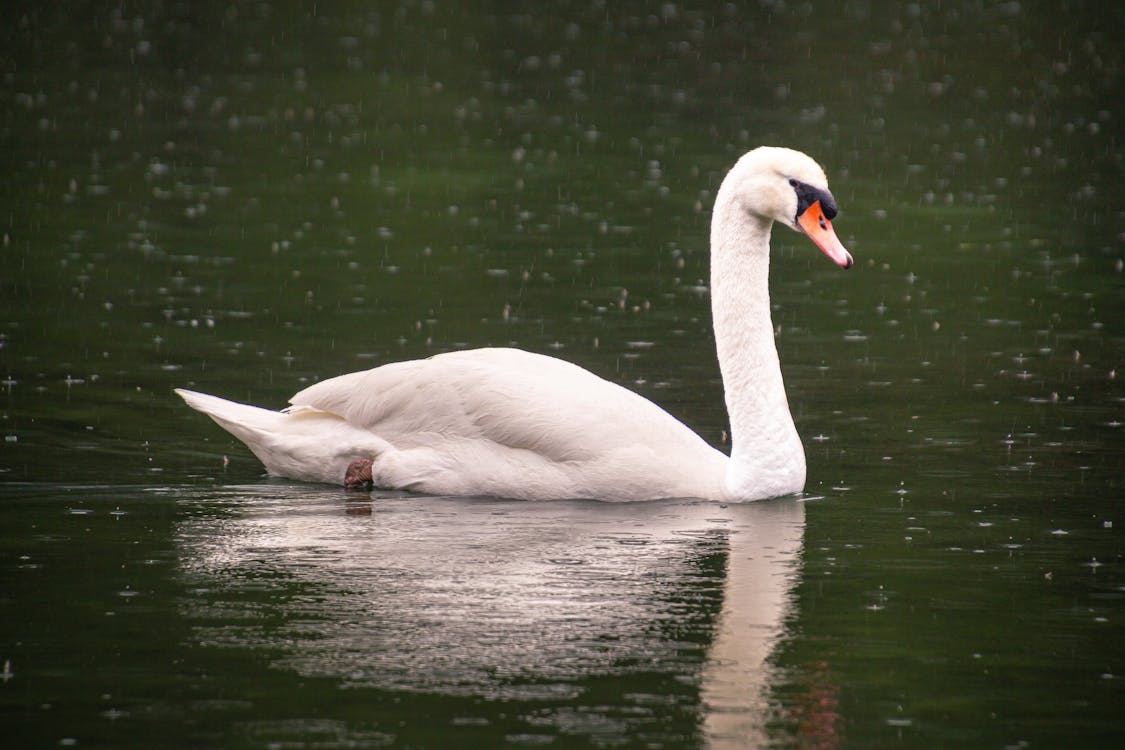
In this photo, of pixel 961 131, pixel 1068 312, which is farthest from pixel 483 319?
pixel 961 131

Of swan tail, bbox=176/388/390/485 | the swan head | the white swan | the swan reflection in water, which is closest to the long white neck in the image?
the white swan

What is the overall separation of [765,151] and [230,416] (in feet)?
11.4

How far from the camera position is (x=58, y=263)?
66.0 ft

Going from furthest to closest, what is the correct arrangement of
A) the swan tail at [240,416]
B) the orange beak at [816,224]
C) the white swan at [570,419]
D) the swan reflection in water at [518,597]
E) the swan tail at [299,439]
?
the swan tail at [240,416] < the swan tail at [299,439] < the orange beak at [816,224] < the white swan at [570,419] < the swan reflection in water at [518,597]

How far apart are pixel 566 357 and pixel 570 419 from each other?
432 cm

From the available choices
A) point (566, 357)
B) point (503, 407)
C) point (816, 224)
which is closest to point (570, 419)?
point (503, 407)

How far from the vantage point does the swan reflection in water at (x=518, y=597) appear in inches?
321

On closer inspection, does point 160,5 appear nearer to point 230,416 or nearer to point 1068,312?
point 1068,312

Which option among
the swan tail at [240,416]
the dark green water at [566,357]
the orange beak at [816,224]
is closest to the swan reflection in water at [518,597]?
the dark green water at [566,357]

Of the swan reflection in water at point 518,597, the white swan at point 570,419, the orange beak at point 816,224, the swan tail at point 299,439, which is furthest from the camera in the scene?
the swan tail at point 299,439

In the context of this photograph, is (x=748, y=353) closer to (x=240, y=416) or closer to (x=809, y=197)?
(x=809, y=197)

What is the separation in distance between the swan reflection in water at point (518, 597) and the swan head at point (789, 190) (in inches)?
62.0

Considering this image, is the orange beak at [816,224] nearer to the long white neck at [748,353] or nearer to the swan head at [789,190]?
the swan head at [789,190]

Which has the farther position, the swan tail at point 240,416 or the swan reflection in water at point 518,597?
Answer: the swan tail at point 240,416
